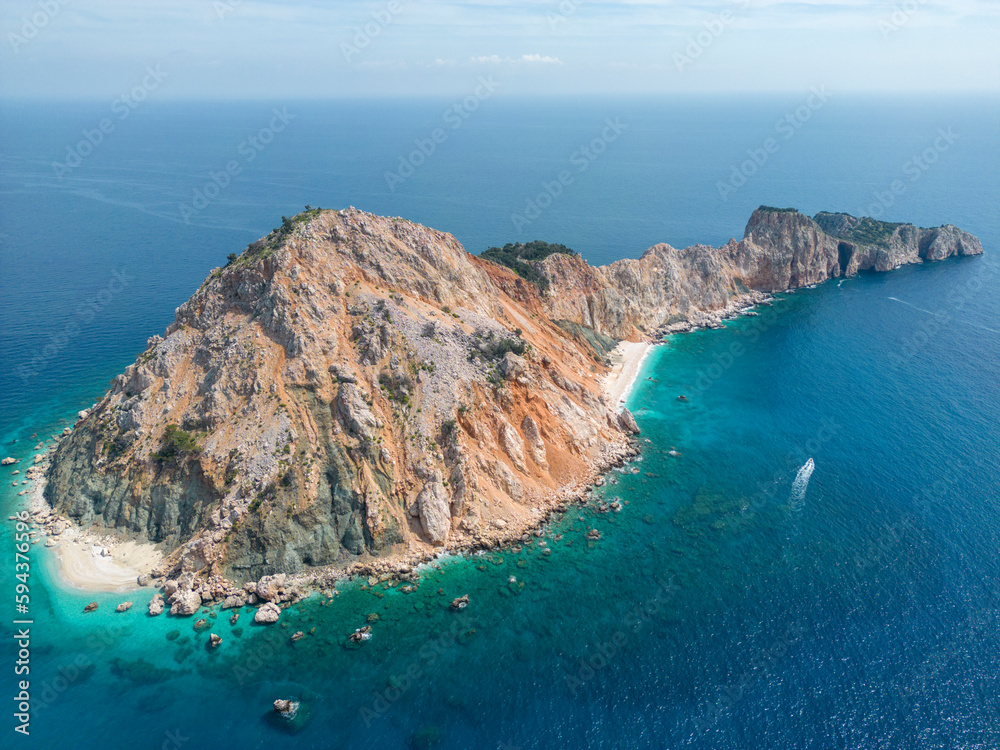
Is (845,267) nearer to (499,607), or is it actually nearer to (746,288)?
(746,288)

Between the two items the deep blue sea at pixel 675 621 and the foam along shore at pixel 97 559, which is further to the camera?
the foam along shore at pixel 97 559

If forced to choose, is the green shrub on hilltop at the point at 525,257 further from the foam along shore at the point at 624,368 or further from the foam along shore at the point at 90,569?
the foam along shore at the point at 90,569

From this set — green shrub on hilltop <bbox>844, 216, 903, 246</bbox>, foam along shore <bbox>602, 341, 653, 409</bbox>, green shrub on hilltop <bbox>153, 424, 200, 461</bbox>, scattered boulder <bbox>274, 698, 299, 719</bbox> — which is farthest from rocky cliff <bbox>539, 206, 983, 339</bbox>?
scattered boulder <bbox>274, 698, 299, 719</bbox>

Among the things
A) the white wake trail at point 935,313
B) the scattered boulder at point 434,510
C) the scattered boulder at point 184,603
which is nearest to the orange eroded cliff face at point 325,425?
the scattered boulder at point 434,510

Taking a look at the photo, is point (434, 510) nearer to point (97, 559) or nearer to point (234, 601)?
point (234, 601)

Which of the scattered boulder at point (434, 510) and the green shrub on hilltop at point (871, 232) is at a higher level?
the green shrub on hilltop at point (871, 232)
